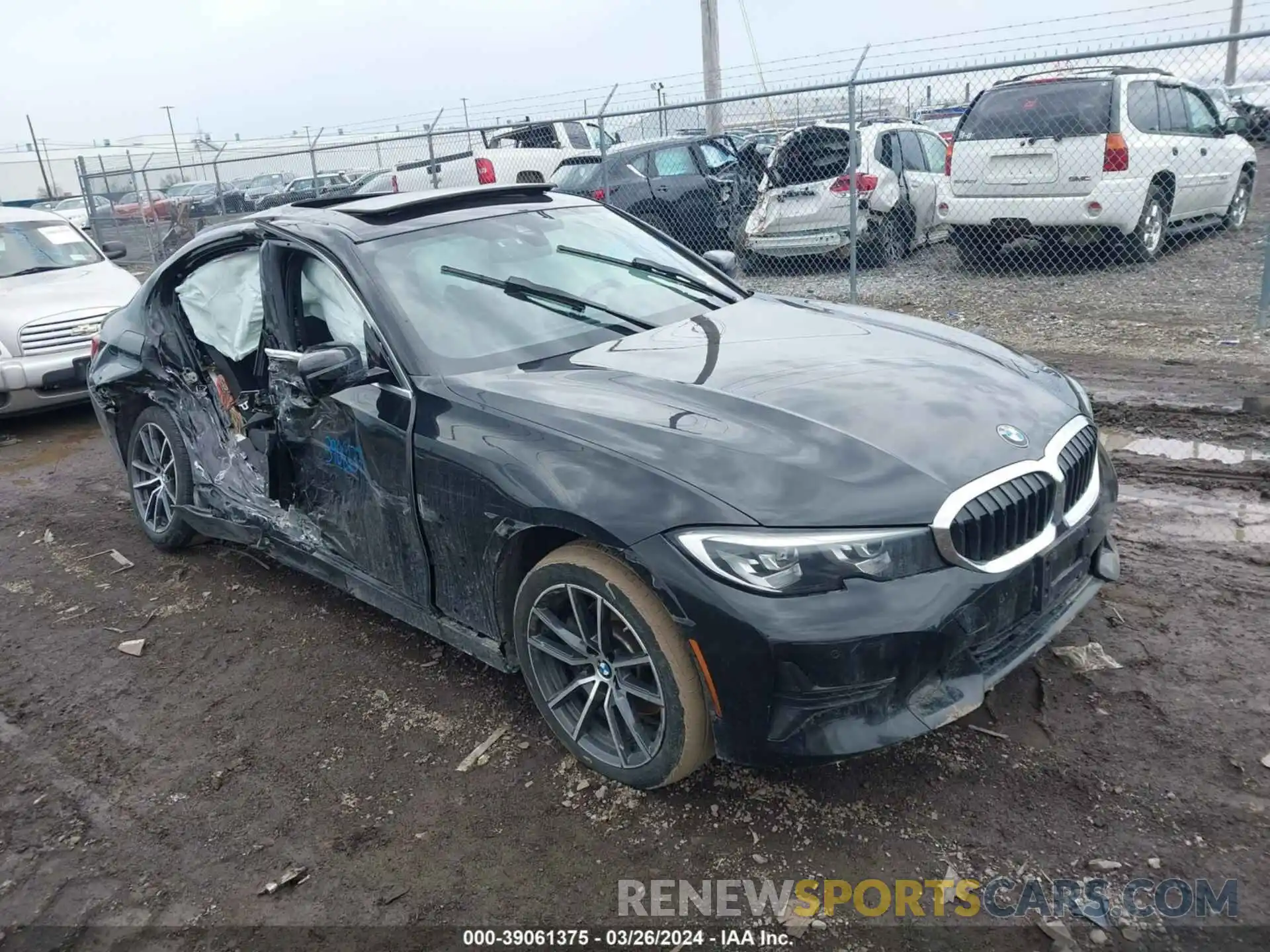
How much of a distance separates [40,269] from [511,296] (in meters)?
7.10

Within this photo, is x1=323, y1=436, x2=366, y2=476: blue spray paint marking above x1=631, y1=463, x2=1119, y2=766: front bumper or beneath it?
above

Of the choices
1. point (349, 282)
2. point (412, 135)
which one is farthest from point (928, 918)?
point (412, 135)

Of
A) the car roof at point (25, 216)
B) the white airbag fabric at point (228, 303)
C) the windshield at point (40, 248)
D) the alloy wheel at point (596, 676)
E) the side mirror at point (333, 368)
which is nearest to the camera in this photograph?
the alloy wheel at point (596, 676)

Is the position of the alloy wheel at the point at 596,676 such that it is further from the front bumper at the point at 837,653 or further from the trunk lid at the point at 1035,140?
the trunk lid at the point at 1035,140

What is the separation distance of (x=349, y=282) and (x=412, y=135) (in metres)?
9.26

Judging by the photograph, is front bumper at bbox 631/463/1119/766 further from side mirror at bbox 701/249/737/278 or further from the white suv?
the white suv

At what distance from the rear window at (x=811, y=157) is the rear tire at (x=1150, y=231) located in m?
2.94

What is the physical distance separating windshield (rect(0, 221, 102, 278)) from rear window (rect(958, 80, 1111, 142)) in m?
8.56

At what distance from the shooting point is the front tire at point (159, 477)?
4734mm

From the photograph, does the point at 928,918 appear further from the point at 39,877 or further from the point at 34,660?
the point at 34,660

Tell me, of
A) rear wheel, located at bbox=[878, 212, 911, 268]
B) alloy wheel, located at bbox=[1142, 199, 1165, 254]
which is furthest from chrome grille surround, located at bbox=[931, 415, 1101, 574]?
rear wheel, located at bbox=[878, 212, 911, 268]

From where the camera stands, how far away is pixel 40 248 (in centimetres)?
888

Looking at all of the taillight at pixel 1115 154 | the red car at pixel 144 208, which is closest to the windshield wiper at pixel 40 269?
the taillight at pixel 1115 154

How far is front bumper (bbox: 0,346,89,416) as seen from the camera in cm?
742
